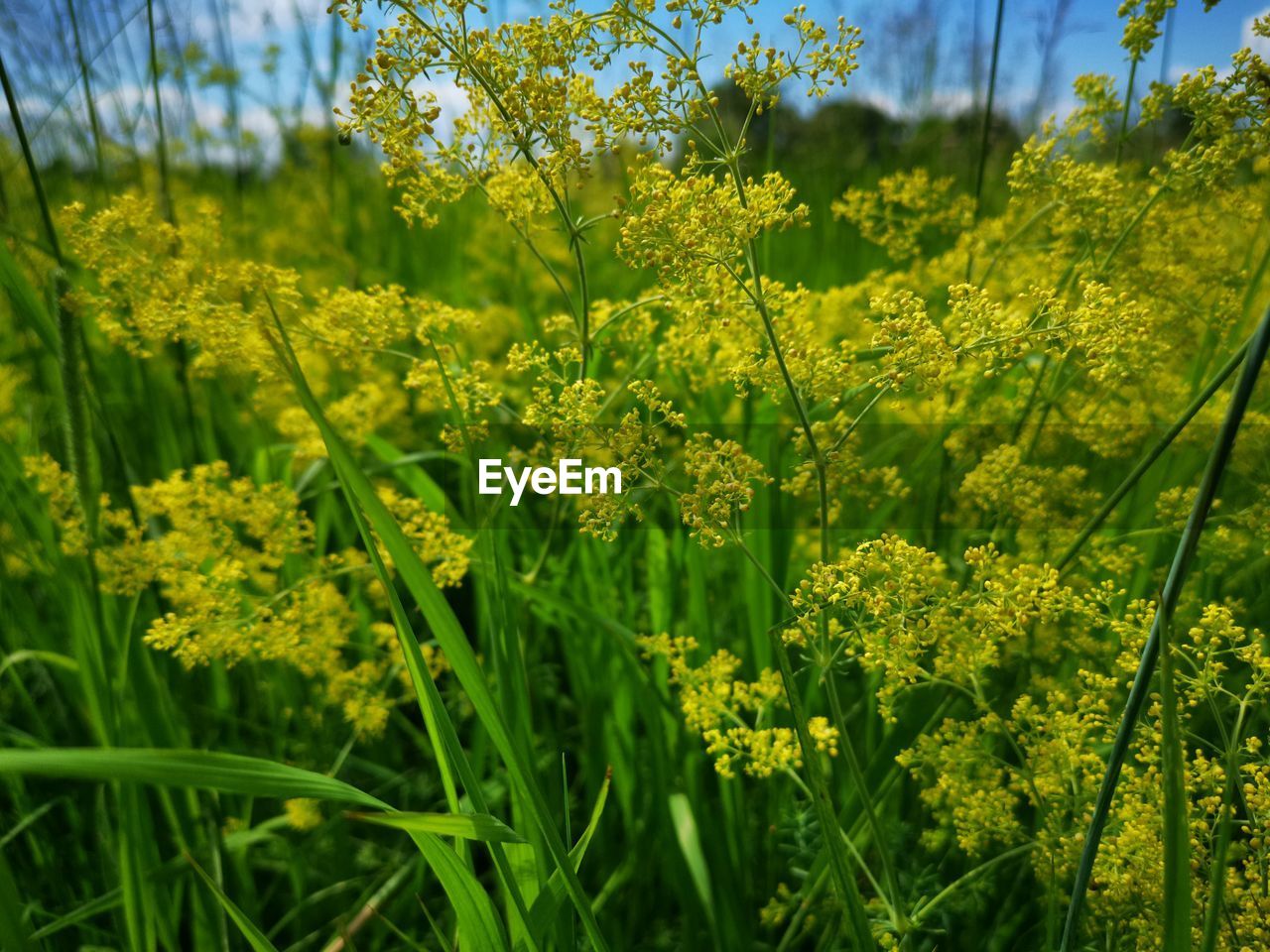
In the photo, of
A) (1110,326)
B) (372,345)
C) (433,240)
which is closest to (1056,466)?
(1110,326)

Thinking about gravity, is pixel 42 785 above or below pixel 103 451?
below

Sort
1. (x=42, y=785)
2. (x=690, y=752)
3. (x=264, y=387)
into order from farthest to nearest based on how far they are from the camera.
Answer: (x=264, y=387) → (x=42, y=785) → (x=690, y=752)

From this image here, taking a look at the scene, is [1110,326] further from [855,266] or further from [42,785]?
[855,266]

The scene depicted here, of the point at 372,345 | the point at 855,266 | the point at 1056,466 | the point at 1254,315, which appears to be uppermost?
the point at 855,266

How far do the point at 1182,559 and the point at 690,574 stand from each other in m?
1.18

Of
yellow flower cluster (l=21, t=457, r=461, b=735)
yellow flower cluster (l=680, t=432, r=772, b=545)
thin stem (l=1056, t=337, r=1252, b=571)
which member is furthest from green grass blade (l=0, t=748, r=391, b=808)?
thin stem (l=1056, t=337, r=1252, b=571)

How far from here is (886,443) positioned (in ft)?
8.16

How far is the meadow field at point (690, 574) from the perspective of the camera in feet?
3.60

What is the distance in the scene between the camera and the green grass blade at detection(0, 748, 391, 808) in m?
0.71

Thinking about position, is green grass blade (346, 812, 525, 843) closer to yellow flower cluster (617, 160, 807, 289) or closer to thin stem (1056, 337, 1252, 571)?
yellow flower cluster (617, 160, 807, 289)

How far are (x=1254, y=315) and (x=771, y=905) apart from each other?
2.12 meters

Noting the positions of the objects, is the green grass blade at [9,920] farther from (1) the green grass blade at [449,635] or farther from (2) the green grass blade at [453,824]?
(1) the green grass blade at [449,635]

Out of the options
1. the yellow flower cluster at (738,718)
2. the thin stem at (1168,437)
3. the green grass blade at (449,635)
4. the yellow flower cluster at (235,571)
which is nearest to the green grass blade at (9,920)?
the green grass blade at (449,635)

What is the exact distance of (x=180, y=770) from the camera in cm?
81
